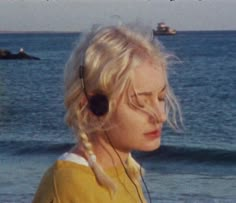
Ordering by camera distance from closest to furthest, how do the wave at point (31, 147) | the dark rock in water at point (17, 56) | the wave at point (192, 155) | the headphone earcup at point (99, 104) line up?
1. the headphone earcup at point (99, 104)
2. the wave at point (192, 155)
3. the wave at point (31, 147)
4. the dark rock in water at point (17, 56)

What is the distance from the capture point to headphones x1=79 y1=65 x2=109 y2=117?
231 centimetres

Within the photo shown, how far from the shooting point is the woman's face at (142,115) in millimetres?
2352

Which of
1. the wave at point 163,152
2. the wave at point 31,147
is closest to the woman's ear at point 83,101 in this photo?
the wave at point 163,152

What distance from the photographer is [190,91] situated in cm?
3375

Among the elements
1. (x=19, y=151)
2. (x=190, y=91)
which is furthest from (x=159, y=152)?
(x=190, y=91)

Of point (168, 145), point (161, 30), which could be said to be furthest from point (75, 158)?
point (161, 30)

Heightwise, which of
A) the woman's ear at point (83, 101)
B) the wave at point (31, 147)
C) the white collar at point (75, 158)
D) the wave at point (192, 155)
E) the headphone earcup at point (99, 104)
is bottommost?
the wave at point (31, 147)

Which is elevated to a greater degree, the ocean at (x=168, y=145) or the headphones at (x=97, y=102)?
the headphones at (x=97, y=102)

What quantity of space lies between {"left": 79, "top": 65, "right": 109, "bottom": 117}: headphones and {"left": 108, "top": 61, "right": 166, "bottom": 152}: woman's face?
1.8 inches

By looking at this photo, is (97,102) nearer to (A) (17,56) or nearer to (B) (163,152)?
(B) (163,152)

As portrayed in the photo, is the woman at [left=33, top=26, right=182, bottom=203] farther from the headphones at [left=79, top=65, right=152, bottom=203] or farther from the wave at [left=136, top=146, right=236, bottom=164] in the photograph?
the wave at [left=136, top=146, right=236, bottom=164]

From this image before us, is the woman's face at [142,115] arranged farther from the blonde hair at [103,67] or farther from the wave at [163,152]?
the wave at [163,152]

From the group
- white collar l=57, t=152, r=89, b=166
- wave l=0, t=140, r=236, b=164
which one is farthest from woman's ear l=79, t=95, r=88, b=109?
wave l=0, t=140, r=236, b=164

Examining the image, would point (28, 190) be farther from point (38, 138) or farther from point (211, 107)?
point (211, 107)
